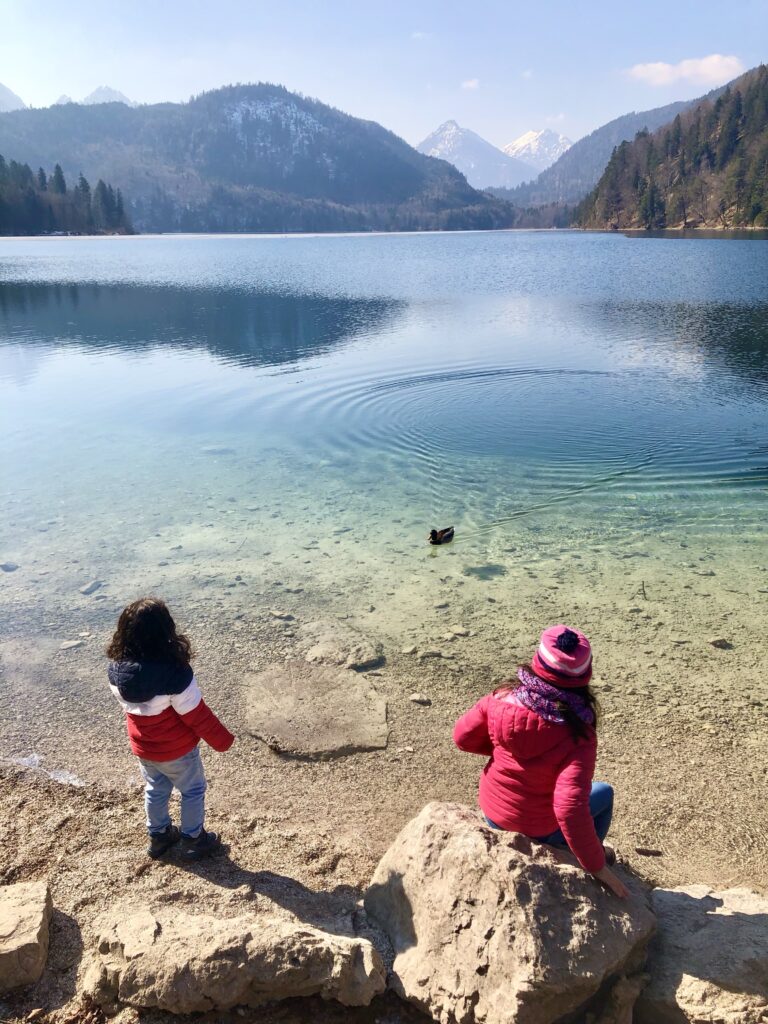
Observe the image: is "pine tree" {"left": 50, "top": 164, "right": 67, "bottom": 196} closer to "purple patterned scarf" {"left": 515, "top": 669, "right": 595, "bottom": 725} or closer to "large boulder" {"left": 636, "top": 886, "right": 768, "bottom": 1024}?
"purple patterned scarf" {"left": 515, "top": 669, "right": 595, "bottom": 725}

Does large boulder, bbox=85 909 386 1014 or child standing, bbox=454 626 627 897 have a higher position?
child standing, bbox=454 626 627 897

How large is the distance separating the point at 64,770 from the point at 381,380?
52.0ft

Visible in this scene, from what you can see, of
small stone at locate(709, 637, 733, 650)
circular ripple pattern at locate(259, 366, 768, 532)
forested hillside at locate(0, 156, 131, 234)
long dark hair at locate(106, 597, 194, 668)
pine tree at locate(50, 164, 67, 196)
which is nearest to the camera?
long dark hair at locate(106, 597, 194, 668)

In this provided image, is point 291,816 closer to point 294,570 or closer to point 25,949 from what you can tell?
point 25,949

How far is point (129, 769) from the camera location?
19.8 ft

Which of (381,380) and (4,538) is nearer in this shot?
(4,538)

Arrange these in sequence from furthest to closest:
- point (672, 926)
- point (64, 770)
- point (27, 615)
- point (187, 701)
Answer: point (27, 615) < point (64, 770) < point (187, 701) < point (672, 926)

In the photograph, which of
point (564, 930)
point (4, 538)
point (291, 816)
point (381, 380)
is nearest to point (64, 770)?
point (291, 816)

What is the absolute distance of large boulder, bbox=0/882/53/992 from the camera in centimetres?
382

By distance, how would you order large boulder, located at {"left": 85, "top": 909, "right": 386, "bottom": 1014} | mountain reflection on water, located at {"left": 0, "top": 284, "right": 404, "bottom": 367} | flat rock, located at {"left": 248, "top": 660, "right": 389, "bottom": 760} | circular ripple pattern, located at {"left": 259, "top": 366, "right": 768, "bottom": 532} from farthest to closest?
mountain reflection on water, located at {"left": 0, "top": 284, "right": 404, "bottom": 367} < circular ripple pattern, located at {"left": 259, "top": 366, "right": 768, "bottom": 532} < flat rock, located at {"left": 248, "top": 660, "right": 389, "bottom": 760} < large boulder, located at {"left": 85, "top": 909, "right": 386, "bottom": 1014}

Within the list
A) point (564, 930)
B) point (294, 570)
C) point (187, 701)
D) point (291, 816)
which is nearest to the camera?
point (564, 930)

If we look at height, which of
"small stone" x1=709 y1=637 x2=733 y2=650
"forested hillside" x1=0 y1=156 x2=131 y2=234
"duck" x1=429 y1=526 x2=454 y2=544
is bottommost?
"small stone" x1=709 y1=637 x2=733 y2=650

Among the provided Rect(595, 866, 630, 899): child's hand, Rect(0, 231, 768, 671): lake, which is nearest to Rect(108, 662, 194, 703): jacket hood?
Rect(595, 866, 630, 899): child's hand

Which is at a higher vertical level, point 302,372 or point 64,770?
point 302,372
